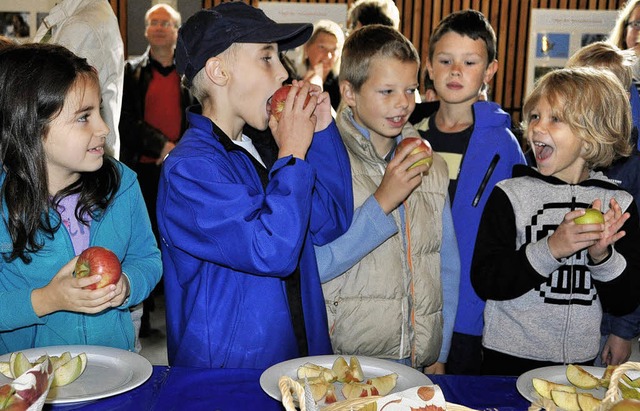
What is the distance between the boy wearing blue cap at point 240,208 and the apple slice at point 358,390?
1.26 ft

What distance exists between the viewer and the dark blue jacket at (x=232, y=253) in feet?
5.63

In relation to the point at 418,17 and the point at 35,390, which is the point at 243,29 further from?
the point at 418,17

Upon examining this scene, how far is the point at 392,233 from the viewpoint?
223 cm

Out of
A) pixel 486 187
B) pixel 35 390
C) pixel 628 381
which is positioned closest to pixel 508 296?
pixel 486 187

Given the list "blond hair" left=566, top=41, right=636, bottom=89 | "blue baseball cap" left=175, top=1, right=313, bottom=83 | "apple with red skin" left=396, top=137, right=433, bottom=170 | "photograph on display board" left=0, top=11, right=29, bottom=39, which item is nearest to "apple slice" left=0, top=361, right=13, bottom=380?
"blue baseball cap" left=175, top=1, right=313, bottom=83

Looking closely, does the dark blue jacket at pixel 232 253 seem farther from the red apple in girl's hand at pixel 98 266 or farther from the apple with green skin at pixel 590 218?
the apple with green skin at pixel 590 218

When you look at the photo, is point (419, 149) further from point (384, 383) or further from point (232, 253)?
point (384, 383)

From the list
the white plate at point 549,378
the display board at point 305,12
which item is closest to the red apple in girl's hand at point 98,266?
the white plate at point 549,378

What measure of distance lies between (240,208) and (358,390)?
528 mm

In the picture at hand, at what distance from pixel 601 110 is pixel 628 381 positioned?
1122 mm

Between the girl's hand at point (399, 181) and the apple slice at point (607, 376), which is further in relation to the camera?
the girl's hand at point (399, 181)

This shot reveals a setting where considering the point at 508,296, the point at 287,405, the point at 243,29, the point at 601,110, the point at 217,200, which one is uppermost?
the point at 243,29

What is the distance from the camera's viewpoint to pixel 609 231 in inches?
79.7

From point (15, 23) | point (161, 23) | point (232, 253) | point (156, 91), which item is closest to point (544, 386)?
point (232, 253)
